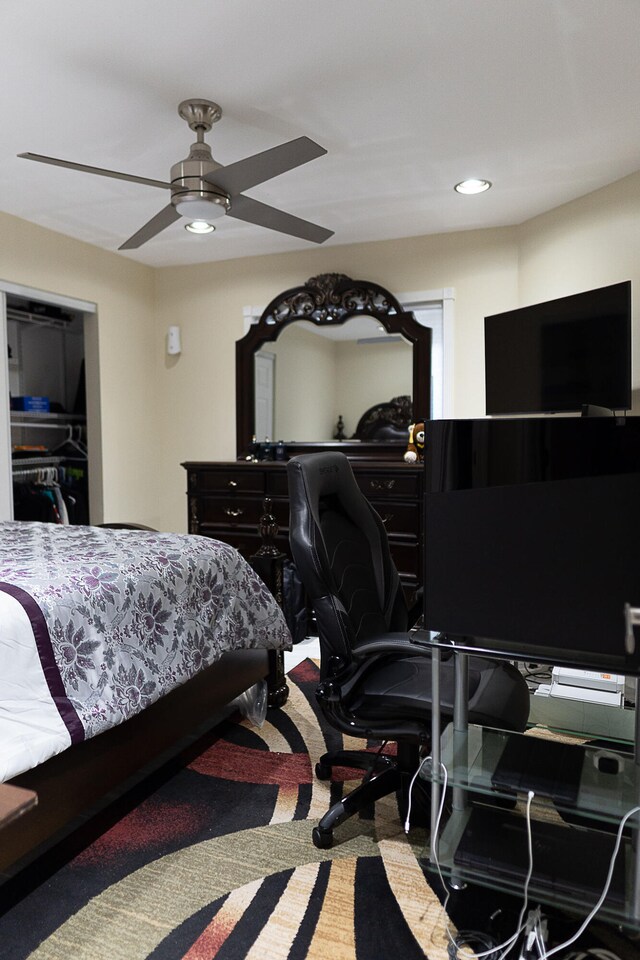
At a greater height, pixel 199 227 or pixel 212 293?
pixel 199 227

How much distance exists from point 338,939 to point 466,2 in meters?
2.66

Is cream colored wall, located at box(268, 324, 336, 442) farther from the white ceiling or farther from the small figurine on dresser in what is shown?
the white ceiling

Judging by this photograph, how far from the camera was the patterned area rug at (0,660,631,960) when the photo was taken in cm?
151

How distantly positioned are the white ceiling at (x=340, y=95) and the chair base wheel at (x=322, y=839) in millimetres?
2515

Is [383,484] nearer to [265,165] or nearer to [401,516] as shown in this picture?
[401,516]

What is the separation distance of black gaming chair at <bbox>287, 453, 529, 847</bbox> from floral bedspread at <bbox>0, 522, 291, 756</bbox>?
1.84ft

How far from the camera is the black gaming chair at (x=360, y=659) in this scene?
171 centimetres

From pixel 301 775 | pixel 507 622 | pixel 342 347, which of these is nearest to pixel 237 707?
pixel 301 775

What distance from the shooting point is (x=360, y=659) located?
1808 millimetres

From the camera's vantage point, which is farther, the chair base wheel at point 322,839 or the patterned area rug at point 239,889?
the chair base wheel at point 322,839

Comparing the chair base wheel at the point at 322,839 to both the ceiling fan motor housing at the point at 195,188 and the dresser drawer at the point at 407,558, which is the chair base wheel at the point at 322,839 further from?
the ceiling fan motor housing at the point at 195,188

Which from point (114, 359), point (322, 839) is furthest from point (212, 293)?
point (322, 839)

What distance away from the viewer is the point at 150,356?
4977mm

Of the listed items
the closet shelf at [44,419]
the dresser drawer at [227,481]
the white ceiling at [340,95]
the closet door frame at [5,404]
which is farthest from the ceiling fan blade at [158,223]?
the closet shelf at [44,419]
